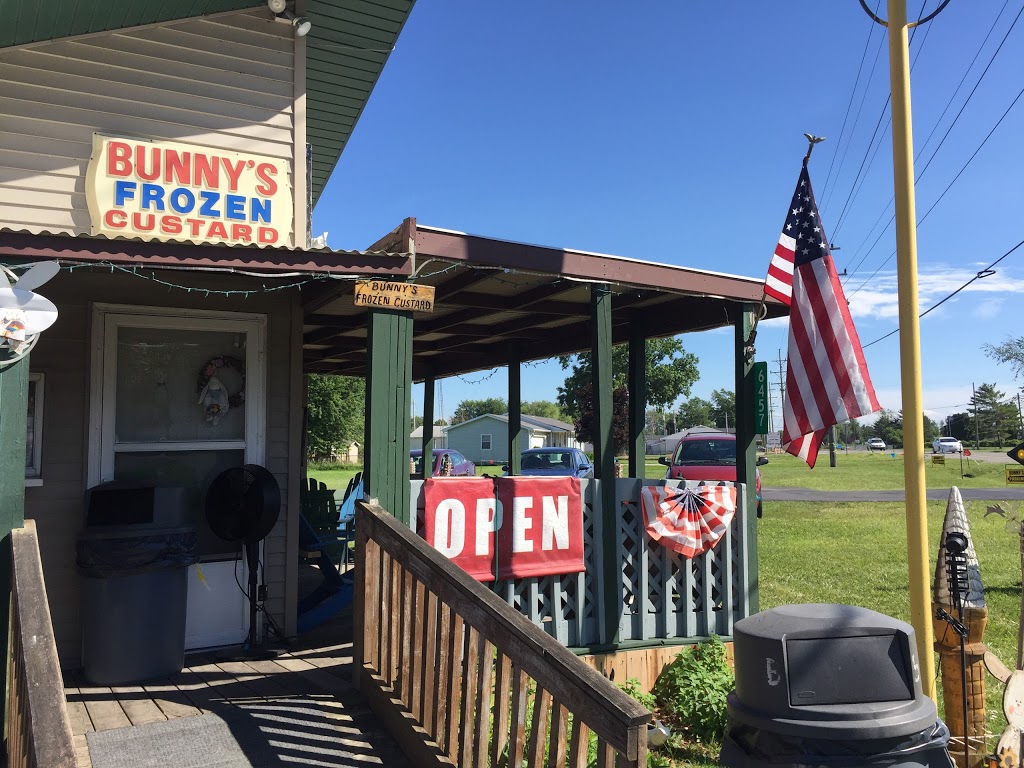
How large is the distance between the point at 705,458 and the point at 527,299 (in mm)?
9982

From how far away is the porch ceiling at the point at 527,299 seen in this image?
5324 mm

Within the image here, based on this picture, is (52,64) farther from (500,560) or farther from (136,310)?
(500,560)

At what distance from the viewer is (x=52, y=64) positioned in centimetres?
591

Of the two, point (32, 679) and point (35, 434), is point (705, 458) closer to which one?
point (35, 434)

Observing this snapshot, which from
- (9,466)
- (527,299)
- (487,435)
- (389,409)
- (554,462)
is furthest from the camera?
(487,435)

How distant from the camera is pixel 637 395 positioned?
8.25 meters

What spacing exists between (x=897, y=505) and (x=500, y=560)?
18.5 meters

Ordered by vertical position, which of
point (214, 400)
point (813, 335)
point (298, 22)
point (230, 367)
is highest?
point (298, 22)

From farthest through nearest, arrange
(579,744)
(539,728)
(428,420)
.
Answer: (428,420), (539,728), (579,744)

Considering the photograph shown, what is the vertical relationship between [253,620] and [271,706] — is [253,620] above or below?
above

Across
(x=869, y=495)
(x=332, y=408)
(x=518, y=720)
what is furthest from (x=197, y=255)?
(x=332, y=408)

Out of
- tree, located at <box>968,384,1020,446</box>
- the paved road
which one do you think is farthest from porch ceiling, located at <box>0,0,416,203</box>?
tree, located at <box>968,384,1020,446</box>

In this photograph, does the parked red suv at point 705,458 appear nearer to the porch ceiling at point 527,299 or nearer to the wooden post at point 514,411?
the wooden post at point 514,411

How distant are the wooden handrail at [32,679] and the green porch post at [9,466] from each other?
10 cm
